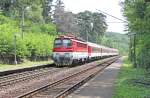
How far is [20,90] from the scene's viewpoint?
73.3 ft

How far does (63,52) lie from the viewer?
48125 mm

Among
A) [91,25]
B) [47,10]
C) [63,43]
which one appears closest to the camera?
[63,43]

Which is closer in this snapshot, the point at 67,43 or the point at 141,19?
the point at 141,19

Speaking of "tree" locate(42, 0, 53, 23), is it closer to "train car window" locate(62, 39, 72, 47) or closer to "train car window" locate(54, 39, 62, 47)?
"train car window" locate(54, 39, 62, 47)

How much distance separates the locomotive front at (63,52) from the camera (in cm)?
4784

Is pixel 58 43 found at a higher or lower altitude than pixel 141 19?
lower

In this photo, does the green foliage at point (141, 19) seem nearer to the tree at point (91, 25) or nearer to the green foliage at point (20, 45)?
the green foliage at point (20, 45)

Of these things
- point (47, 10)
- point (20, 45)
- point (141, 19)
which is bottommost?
point (20, 45)

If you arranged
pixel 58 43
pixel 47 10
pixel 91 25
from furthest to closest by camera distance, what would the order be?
1. pixel 91 25
2. pixel 47 10
3. pixel 58 43

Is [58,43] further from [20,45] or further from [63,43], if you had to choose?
[20,45]

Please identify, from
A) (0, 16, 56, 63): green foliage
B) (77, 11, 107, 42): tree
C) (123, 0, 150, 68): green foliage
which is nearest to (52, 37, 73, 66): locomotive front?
(0, 16, 56, 63): green foliage

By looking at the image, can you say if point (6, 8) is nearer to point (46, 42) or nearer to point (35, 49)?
point (46, 42)

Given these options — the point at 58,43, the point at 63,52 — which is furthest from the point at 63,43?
the point at 63,52

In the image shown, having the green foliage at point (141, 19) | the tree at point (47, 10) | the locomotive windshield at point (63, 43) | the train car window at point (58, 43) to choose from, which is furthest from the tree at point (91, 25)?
the green foliage at point (141, 19)
